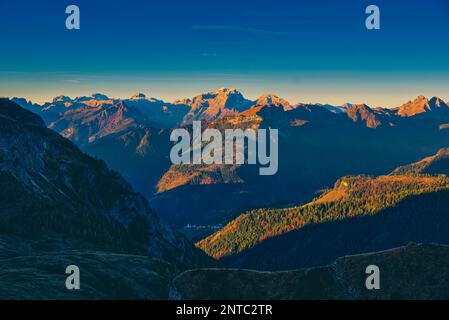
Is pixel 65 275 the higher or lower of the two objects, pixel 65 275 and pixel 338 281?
the lower

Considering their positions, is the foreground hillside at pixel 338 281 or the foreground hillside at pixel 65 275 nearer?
the foreground hillside at pixel 338 281

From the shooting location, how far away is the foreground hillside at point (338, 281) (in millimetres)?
118812

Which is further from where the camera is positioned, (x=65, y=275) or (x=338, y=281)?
(x=65, y=275)

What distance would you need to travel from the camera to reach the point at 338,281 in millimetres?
124750

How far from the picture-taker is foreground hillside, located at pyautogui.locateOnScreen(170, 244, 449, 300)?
118812mm

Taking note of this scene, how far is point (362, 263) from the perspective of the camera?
13012 cm

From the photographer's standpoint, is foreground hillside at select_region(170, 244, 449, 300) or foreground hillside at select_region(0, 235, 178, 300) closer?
foreground hillside at select_region(170, 244, 449, 300)
